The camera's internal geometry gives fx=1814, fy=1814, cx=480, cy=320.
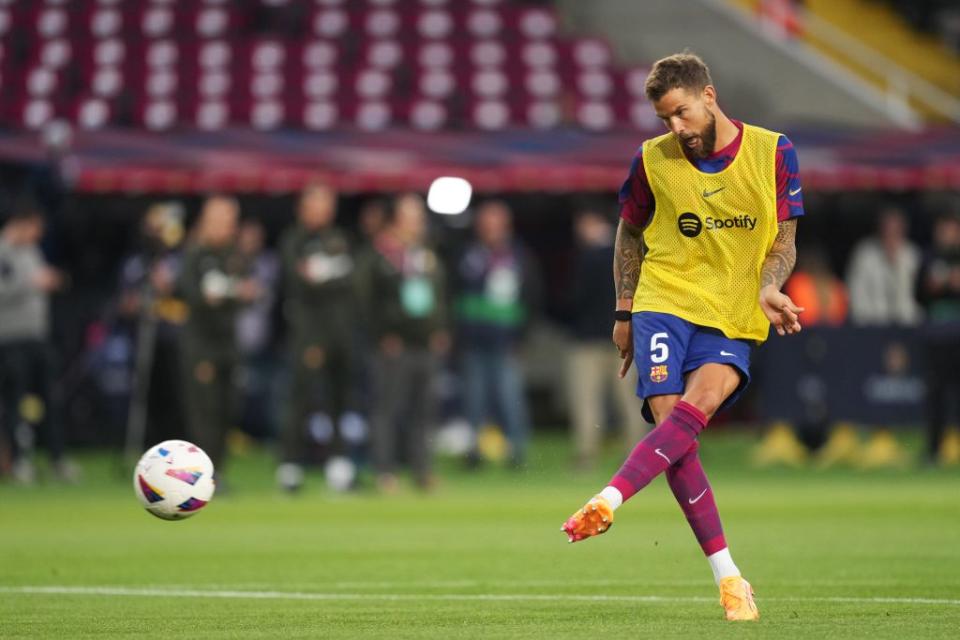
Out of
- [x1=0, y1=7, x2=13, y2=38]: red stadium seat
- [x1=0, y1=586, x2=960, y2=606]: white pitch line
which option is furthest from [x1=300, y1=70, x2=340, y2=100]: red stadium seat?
[x1=0, y1=586, x2=960, y2=606]: white pitch line

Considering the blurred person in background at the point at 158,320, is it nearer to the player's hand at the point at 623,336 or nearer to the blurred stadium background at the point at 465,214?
the blurred stadium background at the point at 465,214

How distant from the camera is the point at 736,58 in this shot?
2466 centimetres

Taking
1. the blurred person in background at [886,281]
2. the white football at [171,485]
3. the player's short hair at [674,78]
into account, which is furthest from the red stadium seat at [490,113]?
the player's short hair at [674,78]

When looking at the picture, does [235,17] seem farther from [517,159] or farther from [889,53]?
[889,53]

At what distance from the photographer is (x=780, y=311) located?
22.3 feet

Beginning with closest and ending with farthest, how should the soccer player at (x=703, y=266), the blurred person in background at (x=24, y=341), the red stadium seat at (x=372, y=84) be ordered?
the soccer player at (x=703, y=266) < the blurred person in background at (x=24, y=341) < the red stadium seat at (x=372, y=84)

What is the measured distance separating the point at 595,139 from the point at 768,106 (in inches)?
172

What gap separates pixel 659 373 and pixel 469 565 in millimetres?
2616

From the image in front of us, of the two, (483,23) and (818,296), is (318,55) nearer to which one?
(483,23)

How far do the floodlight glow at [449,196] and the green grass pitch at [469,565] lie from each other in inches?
237

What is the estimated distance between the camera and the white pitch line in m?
7.62

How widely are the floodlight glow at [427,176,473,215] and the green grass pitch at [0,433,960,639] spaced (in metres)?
6.01

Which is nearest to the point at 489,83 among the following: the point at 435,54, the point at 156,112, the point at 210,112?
the point at 435,54

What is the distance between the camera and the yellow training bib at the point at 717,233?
7.13 m
